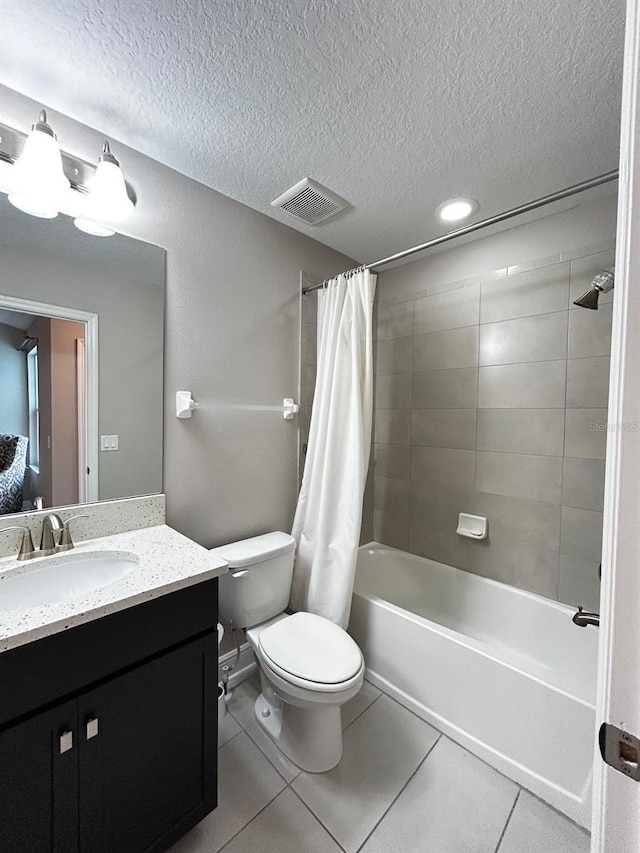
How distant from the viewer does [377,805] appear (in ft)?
4.00

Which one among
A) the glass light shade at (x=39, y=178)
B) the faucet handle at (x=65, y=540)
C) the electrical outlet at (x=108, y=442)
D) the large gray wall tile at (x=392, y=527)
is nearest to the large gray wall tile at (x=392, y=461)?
the large gray wall tile at (x=392, y=527)

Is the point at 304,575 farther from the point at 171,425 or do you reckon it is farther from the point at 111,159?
the point at 111,159

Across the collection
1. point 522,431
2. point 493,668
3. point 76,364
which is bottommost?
point 493,668

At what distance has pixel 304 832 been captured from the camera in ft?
3.74

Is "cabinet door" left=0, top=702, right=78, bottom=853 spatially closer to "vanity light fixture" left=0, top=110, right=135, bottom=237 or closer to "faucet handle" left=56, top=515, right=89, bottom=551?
"faucet handle" left=56, top=515, right=89, bottom=551

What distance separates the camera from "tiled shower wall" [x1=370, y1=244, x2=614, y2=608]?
5.55ft

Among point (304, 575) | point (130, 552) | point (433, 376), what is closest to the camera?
point (130, 552)

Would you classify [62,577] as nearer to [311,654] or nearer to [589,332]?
[311,654]

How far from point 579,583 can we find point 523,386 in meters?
1.00

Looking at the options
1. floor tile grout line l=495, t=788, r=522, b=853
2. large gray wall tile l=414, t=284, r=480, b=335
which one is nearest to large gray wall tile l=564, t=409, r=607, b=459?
large gray wall tile l=414, t=284, r=480, b=335

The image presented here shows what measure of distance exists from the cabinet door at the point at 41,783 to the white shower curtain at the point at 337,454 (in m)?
1.10

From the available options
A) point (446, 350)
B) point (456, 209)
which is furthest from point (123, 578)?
point (456, 209)

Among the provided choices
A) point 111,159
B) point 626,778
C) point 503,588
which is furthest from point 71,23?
point 503,588

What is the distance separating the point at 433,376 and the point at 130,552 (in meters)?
1.85
